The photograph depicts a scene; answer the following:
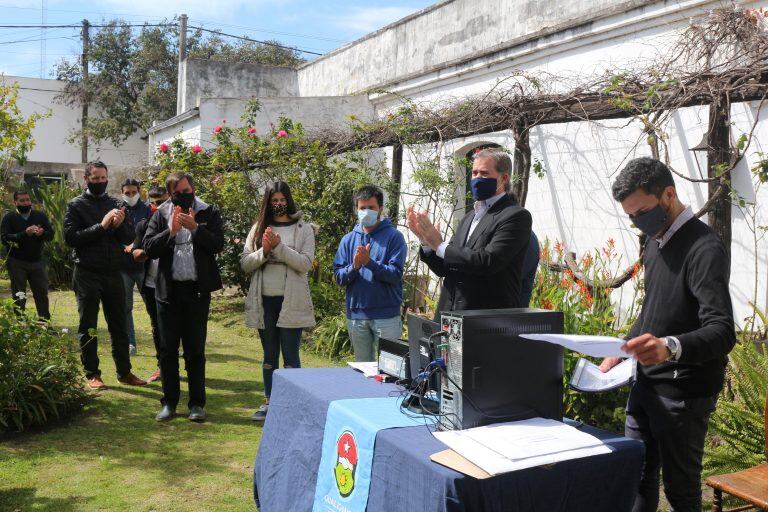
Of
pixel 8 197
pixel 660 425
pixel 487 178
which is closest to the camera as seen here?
pixel 660 425

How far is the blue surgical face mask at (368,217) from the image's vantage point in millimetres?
5254

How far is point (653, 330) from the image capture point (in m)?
2.99

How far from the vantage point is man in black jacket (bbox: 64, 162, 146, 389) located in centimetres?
631

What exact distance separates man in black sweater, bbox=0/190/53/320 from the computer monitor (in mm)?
7239

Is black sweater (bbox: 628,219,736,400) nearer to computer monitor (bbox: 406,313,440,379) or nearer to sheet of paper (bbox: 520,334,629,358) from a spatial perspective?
sheet of paper (bbox: 520,334,629,358)

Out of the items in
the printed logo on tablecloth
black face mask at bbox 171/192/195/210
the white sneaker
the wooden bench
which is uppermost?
black face mask at bbox 171/192/195/210

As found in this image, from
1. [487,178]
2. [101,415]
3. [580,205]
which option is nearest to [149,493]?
[101,415]

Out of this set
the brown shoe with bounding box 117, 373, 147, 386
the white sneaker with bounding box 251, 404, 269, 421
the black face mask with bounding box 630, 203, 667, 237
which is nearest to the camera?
the black face mask with bounding box 630, 203, 667, 237

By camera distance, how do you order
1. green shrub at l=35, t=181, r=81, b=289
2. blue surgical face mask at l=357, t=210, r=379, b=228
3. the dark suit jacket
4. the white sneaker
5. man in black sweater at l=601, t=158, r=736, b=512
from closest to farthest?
man in black sweater at l=601, t=158, r=736, b=512 < the dark suit jacket < blue surgical face mask at l=357, t=210, r=379, b=228 < the white sneaker < green shrub at l=35, t=181, r=81, b=289

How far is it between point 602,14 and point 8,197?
34.9ft

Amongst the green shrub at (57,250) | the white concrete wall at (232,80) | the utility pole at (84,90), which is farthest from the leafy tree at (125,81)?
the green shrub at (57,250)

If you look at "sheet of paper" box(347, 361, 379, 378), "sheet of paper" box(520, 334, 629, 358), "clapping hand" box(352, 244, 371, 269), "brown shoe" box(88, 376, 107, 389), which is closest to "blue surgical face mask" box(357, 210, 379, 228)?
"clapping hand" box(352, 244, 371, 269)

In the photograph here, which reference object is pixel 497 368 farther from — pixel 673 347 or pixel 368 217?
pixel 368 217

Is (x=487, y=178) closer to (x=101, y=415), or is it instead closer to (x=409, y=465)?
(x=409, y=465)
